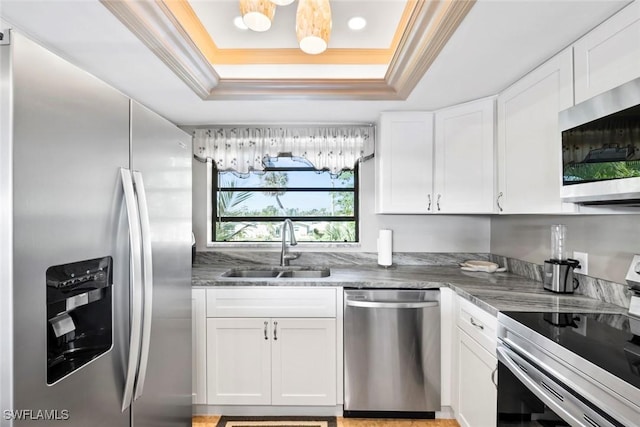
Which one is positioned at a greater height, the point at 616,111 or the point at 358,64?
the point at 358,64

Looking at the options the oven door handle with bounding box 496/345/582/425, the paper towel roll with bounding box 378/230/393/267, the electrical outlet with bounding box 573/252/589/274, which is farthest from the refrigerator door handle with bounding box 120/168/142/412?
the electrical outlet with bounding box 573/252/589/274

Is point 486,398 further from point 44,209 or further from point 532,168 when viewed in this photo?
point 44,209

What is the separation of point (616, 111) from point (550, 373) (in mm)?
922

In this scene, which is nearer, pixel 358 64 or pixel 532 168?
pixel 532 168

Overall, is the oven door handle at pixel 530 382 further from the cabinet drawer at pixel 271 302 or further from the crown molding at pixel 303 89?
the crown molding at pixel 303 89

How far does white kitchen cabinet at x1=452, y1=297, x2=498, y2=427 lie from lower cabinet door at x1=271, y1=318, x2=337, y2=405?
0.76 meters

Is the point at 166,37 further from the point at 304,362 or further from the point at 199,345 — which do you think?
the point at 304,362

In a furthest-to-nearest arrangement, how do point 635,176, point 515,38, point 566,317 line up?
1. point 515,38
2. point 566,317
3. point 635,176

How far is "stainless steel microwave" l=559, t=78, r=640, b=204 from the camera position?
43.3 inches

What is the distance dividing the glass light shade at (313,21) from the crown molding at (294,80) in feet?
1.49

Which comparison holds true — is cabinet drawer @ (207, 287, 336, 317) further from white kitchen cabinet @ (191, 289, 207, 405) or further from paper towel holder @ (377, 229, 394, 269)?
paper towel holder @ (377, 229, 394, 269)

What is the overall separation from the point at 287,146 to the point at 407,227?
1.23m

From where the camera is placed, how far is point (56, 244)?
83 cm

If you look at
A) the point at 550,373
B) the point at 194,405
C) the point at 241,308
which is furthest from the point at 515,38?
the point at 194,405
